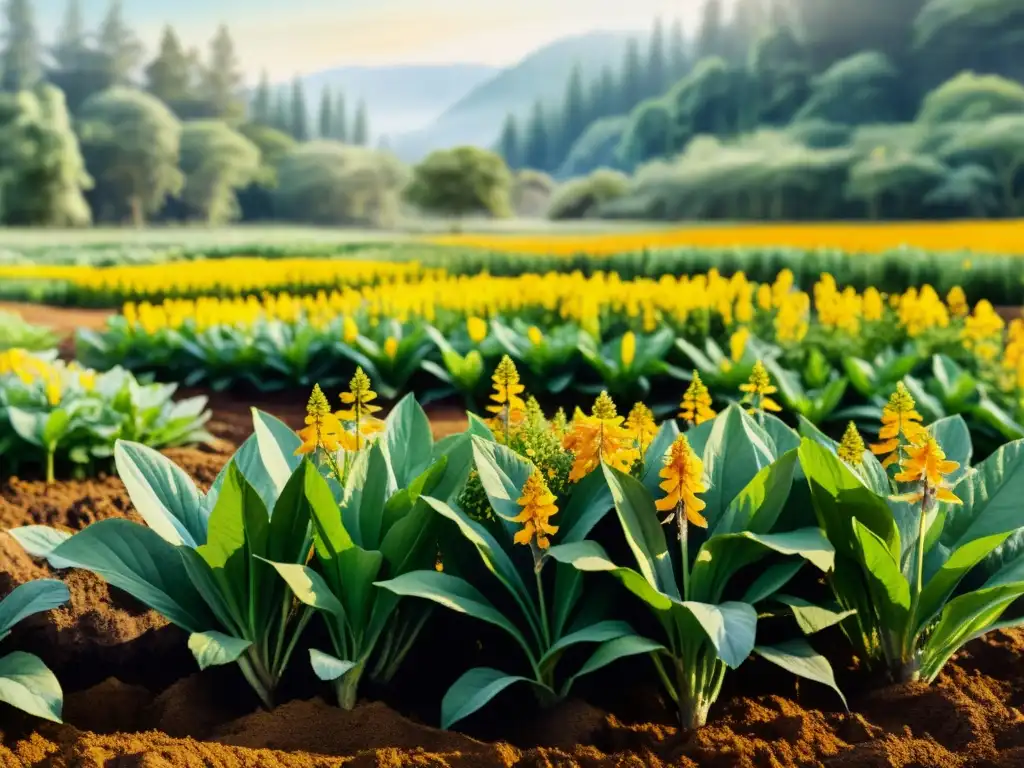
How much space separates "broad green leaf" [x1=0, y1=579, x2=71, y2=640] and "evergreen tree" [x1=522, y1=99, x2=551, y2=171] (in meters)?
91.0

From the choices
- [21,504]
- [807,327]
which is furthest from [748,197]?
[21,504]

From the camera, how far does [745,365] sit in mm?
5688

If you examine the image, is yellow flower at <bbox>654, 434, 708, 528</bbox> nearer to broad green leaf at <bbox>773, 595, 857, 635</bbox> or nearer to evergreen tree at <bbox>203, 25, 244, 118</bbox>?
broad green leaf at <bbox>773, 595, 857, 635</bbox>

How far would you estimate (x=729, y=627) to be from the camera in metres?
1.97

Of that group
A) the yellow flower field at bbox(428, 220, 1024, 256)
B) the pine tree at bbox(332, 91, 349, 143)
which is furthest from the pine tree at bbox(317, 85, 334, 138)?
the yellow flower field at bbox(428, 220, 1024, 256)

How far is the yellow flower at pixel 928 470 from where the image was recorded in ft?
7.07

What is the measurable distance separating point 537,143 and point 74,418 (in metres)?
91.4

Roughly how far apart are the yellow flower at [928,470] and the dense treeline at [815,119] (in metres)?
35.1

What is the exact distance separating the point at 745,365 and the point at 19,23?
2556 inches

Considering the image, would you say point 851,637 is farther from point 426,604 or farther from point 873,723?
point 426,604

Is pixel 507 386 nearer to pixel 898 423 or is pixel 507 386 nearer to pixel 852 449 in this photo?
pixel 852 449

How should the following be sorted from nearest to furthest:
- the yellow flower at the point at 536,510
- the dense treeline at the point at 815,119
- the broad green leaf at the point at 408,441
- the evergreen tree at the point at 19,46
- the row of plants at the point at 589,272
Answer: the yellow flower at the point at 536,510 → the broad green leaf at the point at 408,441 → the row of plants at the point at 589,272 → the dense treeline at the point at 815,119 → the evergreen tree at the point at 19,46

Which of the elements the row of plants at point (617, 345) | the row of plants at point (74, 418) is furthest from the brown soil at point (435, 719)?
the row of plants at point (617, 345)

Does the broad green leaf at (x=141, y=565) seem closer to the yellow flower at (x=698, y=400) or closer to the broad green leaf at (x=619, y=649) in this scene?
the broad green leaf at (x=619, y=649)
